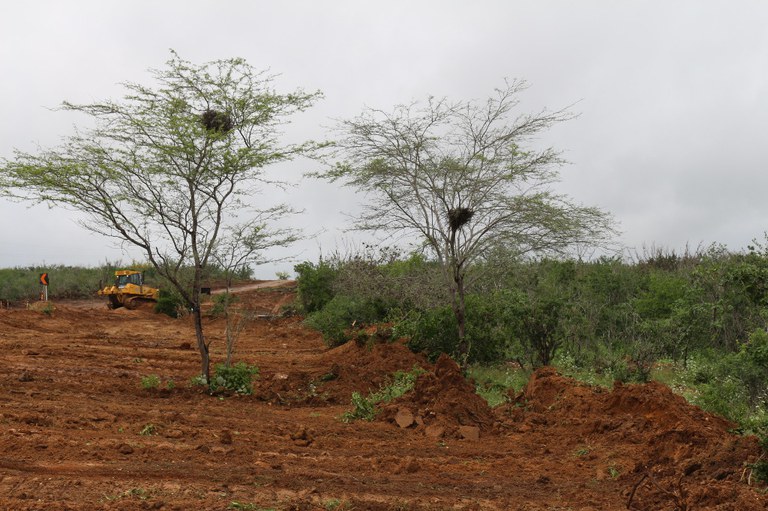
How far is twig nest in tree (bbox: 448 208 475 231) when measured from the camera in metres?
13.9

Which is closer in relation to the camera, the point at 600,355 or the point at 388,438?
the point at 388,438

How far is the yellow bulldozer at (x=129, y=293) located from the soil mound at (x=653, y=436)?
24.6 meters

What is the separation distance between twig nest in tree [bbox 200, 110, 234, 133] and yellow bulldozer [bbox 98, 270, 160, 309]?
21.5 metres

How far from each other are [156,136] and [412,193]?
4.97 metres

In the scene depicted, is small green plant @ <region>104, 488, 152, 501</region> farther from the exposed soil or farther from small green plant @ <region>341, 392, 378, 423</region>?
small green plant @ <region>341, 392, 378, 423</region>

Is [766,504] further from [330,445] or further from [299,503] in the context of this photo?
[330,445]

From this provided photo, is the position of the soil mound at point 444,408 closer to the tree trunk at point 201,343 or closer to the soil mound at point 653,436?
the soil mound at point 653,436

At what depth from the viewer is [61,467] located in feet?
22.5

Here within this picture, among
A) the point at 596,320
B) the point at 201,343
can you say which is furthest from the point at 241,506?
the point at 596,320

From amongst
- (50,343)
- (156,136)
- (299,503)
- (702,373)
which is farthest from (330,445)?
(50,343)

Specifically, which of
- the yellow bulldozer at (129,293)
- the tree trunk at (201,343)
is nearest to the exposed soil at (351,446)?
the tree trunk at (201,343)

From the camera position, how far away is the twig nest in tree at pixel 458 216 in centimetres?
1393

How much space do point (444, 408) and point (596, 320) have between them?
9.40 m

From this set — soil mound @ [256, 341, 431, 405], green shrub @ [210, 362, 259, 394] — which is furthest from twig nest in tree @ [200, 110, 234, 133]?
soil mound @ [256, 341, 431, 405]
